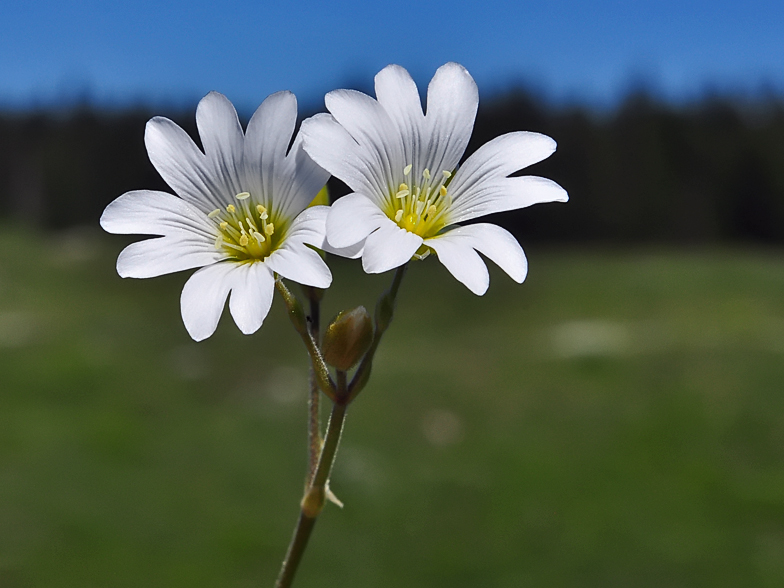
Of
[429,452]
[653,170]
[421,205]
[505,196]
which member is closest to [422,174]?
[421,205]

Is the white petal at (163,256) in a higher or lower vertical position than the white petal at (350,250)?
lower

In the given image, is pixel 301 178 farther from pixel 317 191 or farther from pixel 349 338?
pixel 349 338

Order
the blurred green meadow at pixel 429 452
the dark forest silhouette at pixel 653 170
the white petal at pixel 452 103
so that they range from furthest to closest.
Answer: the dark forest silhouette at pixel 653 170, the blurred green meadow at pixel 429 452, the white petal at pixel 452 103

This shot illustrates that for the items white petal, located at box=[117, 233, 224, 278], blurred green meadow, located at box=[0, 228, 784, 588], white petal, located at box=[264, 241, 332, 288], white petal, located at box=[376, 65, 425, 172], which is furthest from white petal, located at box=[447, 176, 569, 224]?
blurred green meadow, located at box=[0, 228, 784, 588]

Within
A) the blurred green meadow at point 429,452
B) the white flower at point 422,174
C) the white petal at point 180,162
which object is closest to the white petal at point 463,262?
the white flower at point 422,174

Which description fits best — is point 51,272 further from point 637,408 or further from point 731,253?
point 731,253

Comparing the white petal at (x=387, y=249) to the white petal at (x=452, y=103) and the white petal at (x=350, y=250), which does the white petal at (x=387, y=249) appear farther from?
A: the white petal at (x=452, y=103)

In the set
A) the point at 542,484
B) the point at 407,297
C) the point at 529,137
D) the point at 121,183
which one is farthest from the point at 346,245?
the point at 121,183
